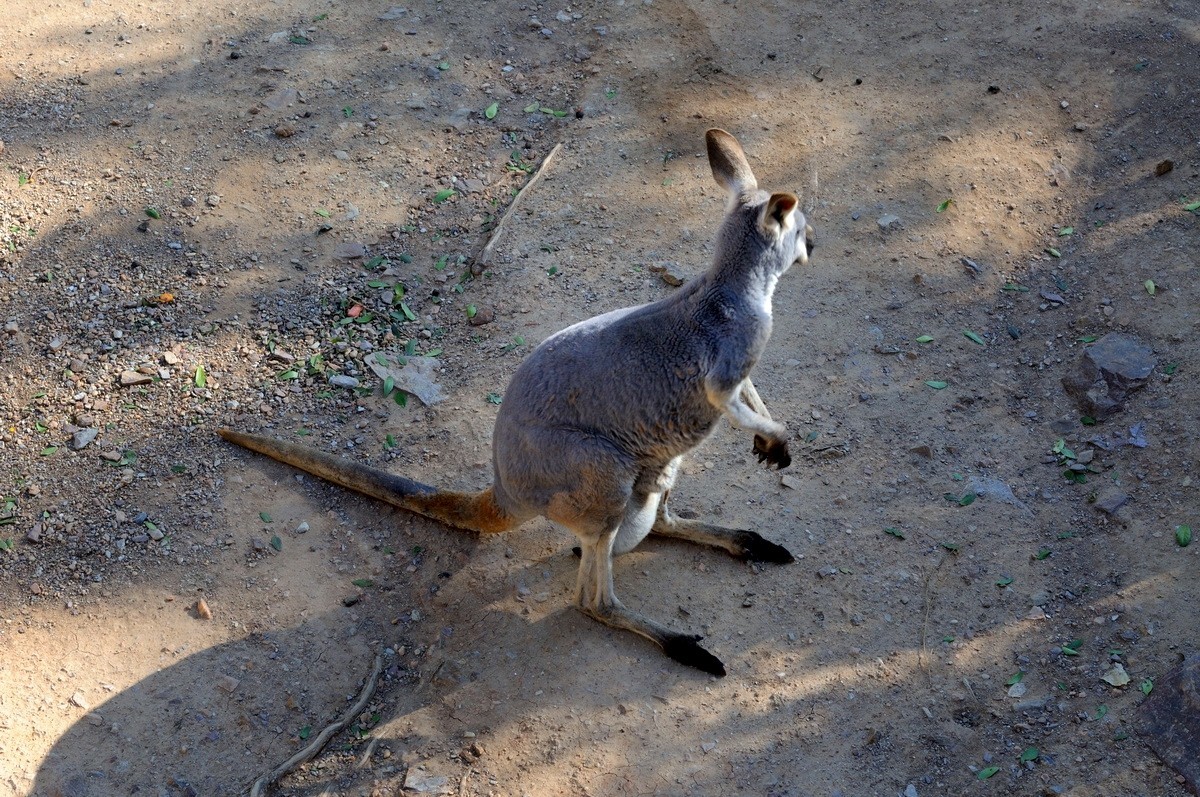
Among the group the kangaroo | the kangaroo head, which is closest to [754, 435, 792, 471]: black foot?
the kangaroo

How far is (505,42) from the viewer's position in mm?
8508

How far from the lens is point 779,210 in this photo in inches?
180

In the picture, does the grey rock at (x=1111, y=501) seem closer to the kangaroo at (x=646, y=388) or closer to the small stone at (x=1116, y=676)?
the small stone at (x=1116, y=676)

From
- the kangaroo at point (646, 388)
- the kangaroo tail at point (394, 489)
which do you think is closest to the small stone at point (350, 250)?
the kangaroo tail at point (394, 489)

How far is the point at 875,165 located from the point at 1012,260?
4.00 ft

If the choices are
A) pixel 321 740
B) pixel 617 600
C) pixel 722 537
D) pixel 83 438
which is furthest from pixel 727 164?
pixel 83 438

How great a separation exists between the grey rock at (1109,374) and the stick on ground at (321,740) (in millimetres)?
4245

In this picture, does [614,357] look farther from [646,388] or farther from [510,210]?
[510,210]

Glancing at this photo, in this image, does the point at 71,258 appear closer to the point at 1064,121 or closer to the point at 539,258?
the point at 539,258

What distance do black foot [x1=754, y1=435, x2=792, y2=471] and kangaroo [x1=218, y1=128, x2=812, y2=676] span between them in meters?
0.02

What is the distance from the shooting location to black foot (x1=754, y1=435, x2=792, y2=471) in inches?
199

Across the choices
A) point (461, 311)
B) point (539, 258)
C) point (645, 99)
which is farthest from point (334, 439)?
point (645, 99)

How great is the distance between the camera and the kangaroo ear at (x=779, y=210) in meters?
4.46

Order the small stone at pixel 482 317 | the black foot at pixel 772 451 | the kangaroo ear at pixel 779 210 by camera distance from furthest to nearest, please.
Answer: the small stone at pixel 482 317
the black foot at pixel 772 451
the kangaroo ear at pixel 779 210
